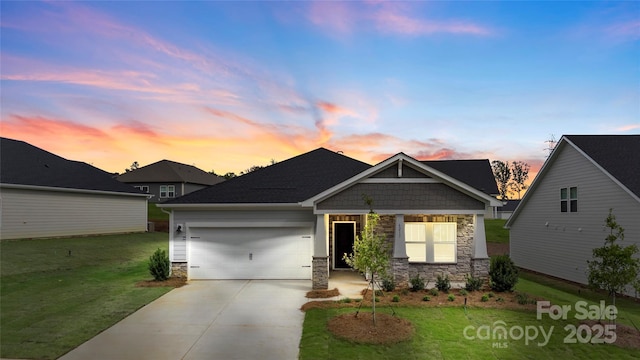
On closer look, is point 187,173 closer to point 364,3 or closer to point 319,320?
point 364,3

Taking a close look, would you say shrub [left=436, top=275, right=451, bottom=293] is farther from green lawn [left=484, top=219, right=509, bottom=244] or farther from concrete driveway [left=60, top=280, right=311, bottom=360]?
green lawn [left=484, top=219, right=509, bottom=244]

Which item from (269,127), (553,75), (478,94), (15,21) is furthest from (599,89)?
(15,21)

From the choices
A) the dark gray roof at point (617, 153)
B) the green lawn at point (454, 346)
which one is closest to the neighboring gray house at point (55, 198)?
the green lawn at point (454, 346)

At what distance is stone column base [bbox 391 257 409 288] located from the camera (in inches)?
465

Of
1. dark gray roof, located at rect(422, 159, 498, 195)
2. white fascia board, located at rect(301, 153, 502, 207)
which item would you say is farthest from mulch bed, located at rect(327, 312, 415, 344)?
dark gray roof, located at rect(422, 159, 498, 195)

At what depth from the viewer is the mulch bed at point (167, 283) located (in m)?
12.4

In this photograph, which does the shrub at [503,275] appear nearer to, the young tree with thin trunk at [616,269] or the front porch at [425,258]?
the front porch at [425,258]

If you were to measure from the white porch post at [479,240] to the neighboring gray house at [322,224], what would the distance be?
36 mm

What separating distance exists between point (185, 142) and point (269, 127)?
618cm

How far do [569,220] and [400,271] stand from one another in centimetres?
973

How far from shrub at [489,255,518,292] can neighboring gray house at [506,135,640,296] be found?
5.19 metres

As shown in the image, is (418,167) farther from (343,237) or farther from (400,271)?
(343,237)

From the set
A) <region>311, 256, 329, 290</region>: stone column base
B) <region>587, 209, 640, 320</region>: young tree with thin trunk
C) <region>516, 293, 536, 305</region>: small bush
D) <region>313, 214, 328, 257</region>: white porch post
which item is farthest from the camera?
<region>313, 214, 328, 257</region>: white porch post

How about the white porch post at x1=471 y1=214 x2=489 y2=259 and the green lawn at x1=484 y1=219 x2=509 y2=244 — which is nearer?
the white porch post at x1=471 y1=214 x2=489 y2=259
